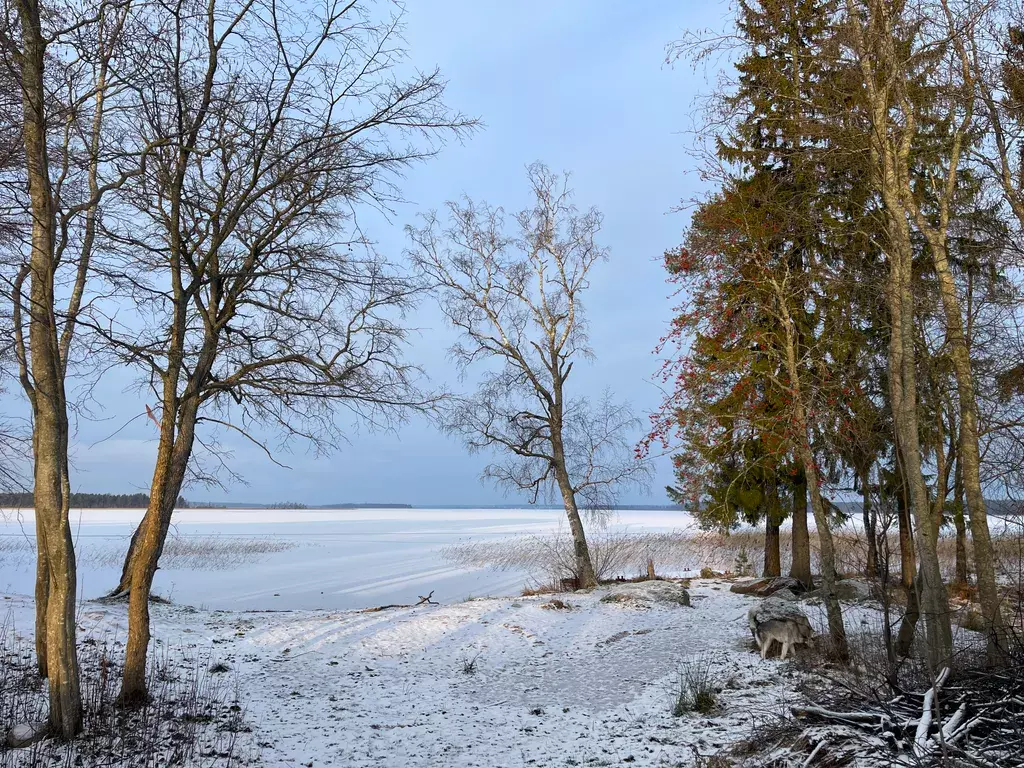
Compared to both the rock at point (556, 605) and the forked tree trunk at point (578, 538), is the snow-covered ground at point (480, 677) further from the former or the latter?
the forked tree trunk at point (578, 538)

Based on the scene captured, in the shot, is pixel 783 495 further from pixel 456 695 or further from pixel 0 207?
pixel 0 207

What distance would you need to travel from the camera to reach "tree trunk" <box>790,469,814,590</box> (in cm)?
1455

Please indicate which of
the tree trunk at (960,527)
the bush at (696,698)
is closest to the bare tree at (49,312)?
the bush at (696,698)

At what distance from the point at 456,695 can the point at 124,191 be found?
710 centimetres

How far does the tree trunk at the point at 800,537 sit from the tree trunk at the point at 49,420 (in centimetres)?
1346

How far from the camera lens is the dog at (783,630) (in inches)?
356

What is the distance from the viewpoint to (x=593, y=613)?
13156 millimetres

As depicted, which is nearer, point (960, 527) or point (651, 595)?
point (651, 595)

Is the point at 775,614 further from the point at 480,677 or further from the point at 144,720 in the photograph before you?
the point at 144,720

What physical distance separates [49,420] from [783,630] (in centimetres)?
909

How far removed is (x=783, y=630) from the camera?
9062 mm

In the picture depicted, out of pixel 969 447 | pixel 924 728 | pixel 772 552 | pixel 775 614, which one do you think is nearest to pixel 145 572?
pixel 924 728

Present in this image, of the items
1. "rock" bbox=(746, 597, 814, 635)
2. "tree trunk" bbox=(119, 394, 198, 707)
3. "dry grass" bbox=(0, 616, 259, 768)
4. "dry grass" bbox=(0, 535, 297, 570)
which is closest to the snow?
"dry grass" bbox=(0, 616, 259, 768)

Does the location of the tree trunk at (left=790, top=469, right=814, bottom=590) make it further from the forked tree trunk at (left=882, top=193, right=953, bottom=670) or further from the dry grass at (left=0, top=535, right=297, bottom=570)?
the dry grass at (left=0, top=535, right=297, bottom=570)
